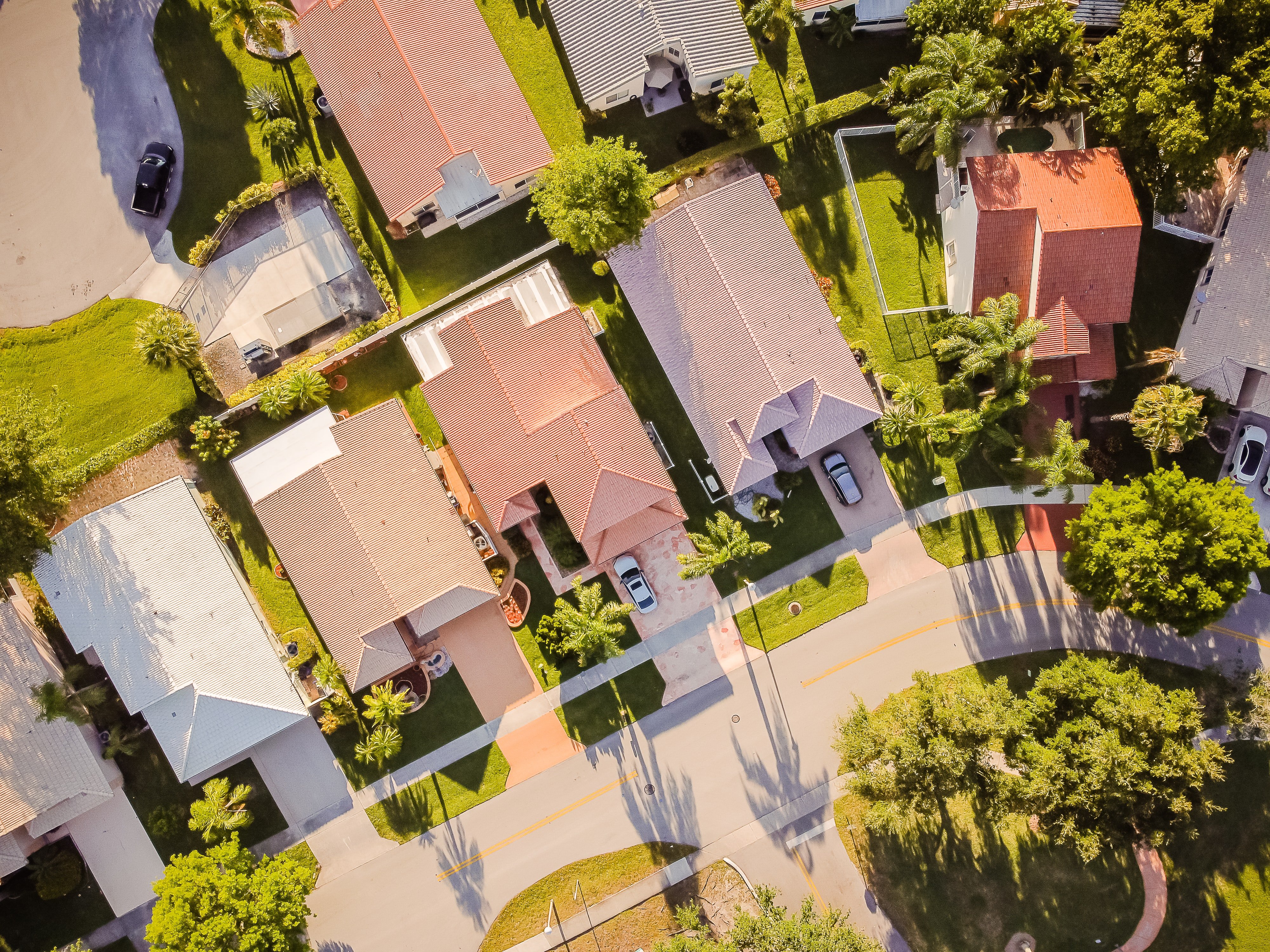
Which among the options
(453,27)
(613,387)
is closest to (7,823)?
(613,387)

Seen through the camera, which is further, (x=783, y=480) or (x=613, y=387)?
(x=783, y=480)

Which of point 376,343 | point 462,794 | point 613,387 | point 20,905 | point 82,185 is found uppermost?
point 82,185

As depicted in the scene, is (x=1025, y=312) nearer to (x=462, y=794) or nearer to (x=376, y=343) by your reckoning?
(x=376, y=343)

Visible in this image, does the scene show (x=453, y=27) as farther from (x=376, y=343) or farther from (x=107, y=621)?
(x=107, y=621)


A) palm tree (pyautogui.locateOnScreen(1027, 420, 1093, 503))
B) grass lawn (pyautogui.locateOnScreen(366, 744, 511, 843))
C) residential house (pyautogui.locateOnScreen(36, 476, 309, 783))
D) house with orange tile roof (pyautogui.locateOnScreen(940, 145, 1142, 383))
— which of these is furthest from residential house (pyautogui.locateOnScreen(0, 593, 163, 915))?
house with orange tile roof (pyautogui.locateOnScreen(940, 145, 1142, 383))

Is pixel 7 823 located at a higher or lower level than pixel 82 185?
lower
